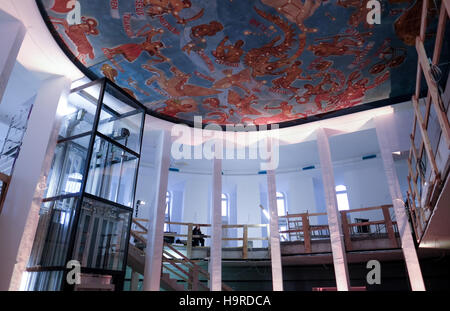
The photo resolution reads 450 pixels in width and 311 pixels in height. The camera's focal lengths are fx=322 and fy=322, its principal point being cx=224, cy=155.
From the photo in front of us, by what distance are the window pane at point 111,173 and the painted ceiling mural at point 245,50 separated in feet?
7.99

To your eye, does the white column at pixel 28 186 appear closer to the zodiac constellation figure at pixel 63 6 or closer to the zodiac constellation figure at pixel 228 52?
the zodiac constellation figure at pixel 63 6

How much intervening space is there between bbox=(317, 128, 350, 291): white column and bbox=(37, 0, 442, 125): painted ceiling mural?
6.24ft

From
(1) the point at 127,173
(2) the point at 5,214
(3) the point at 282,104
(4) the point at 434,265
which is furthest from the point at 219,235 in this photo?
(4) the point at 434,265

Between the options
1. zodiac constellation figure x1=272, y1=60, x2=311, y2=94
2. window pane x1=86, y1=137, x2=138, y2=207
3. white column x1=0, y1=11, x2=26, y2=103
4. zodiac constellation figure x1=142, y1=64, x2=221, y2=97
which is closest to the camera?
white column x1=0, y1=11, x2=26, y2=103

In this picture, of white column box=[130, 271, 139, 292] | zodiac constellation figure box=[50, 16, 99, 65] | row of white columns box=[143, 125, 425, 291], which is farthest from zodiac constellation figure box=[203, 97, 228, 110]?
white column box=[130, 271, 139, 292]

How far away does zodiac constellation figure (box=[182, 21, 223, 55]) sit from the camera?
7.68m

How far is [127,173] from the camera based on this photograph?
895 cm

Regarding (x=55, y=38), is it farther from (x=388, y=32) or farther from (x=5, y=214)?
(x=388, y=32)

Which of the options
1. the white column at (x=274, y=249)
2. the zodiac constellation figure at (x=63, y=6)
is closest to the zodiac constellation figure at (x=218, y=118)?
the white column at (x=274, y=249)

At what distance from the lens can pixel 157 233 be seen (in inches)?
401

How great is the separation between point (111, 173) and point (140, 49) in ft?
10.9

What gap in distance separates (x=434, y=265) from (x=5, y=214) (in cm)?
1268

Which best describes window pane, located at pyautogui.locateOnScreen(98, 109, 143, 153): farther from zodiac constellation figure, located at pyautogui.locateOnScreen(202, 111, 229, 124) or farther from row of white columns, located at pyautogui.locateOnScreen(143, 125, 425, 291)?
zodiac constellation figure, located at pyautogui.locateOnScreen(202, 111, 229, 124)

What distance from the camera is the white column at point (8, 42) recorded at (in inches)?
252
